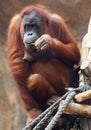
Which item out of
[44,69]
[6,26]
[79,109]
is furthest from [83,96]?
[6,26]

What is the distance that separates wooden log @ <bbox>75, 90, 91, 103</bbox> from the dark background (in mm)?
2939

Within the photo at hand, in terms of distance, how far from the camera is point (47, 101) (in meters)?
2.80

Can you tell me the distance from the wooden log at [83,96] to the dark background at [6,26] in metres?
2.94

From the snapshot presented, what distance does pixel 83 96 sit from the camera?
2.23 metres

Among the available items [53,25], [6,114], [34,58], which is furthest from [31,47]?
[6,114]

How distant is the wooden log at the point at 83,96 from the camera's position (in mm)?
2207

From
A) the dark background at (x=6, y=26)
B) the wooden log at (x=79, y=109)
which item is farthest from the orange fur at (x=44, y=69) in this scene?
the dark background at (x=6, y=26)

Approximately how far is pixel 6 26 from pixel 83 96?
3.31 meters

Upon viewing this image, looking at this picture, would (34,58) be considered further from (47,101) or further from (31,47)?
(47,101)

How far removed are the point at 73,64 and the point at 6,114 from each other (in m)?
2.37

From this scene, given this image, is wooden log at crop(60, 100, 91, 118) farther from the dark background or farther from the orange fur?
the dark background

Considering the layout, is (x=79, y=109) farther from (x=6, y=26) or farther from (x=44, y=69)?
(x=6, y=26)

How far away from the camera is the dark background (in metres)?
5.18

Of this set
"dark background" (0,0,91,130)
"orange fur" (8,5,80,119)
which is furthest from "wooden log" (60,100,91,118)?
"dark background" (0,0,91,130)
